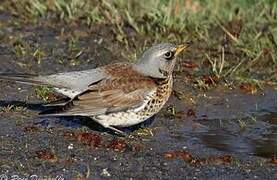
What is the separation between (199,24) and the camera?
463 inches

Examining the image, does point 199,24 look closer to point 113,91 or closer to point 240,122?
point 240,122

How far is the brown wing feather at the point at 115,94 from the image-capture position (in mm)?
8359

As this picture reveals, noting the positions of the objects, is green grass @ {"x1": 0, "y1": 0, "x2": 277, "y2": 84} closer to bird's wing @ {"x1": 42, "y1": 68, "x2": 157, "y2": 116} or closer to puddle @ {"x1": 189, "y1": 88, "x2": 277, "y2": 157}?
puddle @ {"x1": 189, "y1": 88, "x2": 277, "y2": 157}

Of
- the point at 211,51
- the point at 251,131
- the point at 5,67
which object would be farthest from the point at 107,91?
the point at 211,51

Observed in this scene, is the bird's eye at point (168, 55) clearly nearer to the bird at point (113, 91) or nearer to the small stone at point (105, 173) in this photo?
the bird at point (113, 91)

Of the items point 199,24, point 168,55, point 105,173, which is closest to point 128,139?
point 168,55

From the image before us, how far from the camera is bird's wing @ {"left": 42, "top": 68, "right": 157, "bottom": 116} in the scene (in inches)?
329

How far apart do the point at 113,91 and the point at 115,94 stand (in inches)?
1.4

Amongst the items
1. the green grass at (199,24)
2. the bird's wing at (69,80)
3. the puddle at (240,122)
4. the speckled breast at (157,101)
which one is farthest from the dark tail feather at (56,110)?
the green grass at (199,24)

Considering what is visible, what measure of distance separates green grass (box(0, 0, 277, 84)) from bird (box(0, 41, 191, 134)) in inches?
78.1

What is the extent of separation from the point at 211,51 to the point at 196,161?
12.3 ft

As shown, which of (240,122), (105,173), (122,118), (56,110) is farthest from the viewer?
(240,122)

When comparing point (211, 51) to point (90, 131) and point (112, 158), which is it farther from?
point (112, 158)

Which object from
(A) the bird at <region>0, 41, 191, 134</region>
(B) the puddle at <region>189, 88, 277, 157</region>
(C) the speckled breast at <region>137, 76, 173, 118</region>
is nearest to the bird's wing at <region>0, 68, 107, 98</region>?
(A) the bird at <region>0, 41, 191, 134</region>
